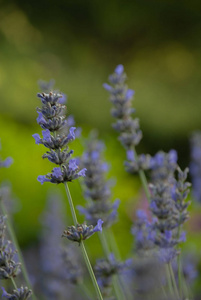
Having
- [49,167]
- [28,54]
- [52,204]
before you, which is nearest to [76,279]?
[52,204]

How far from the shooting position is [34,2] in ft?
55.8

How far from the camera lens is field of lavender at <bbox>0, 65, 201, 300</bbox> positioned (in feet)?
6.21

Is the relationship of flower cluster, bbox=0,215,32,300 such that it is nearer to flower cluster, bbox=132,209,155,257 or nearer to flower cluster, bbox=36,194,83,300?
flower cluster, bbox=132,209,155,257

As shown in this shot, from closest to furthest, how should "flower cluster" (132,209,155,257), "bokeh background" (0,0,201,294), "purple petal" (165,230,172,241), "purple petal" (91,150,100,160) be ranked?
"purple petal" (165,230,172,241) < "flower cluster" (132,209,155,257) < "purple petal" (91,150,100,160) < "bokeh background" (0,0,201,294)

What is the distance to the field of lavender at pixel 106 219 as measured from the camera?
1893 mm

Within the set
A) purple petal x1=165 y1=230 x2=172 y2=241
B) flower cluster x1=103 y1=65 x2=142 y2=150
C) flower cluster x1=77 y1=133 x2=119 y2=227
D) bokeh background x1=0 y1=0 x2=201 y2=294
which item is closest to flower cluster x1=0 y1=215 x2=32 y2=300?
purple petal x1=165 y1=230 x2=172 y2=241

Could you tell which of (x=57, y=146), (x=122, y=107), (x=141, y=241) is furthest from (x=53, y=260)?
(x=57, y=146)

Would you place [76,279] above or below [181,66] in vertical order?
below

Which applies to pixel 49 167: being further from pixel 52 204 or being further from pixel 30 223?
pixel 52 204

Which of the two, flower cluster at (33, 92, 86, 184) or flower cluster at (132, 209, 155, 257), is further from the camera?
flower cluster at (132, 209, 155, 257)

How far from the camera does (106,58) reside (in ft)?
56.4

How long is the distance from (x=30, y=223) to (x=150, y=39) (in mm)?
11457

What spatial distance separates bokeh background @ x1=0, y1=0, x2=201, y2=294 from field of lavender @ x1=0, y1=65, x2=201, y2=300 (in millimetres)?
7662

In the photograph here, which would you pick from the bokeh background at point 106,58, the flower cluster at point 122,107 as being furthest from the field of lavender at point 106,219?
the bokeh background at point 106,58
